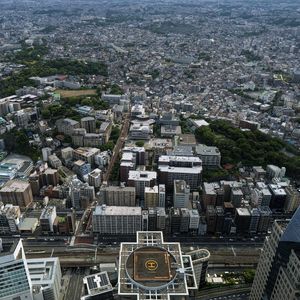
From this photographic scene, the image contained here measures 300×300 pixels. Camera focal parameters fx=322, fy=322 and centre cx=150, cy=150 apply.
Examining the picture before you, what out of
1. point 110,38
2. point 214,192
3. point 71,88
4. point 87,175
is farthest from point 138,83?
point 110,38

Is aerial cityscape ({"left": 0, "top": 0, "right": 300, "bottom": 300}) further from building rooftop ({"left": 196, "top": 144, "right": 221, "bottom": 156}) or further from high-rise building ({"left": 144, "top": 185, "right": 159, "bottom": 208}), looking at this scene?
building rooftop ({"left": 196, "top": 144, "right": 221, "bottom": 156})

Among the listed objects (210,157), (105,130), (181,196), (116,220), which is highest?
(181,196)

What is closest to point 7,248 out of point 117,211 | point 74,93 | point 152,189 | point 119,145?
point 117,211

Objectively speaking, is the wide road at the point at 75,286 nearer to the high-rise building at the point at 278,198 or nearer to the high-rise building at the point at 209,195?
the high-rise building at the point at 209,195

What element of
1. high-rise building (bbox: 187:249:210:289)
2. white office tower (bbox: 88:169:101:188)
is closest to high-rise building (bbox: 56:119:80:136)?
white office tower (bbox: 88:169:101:188)

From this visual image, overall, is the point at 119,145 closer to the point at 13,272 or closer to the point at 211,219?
the point at 211,219
